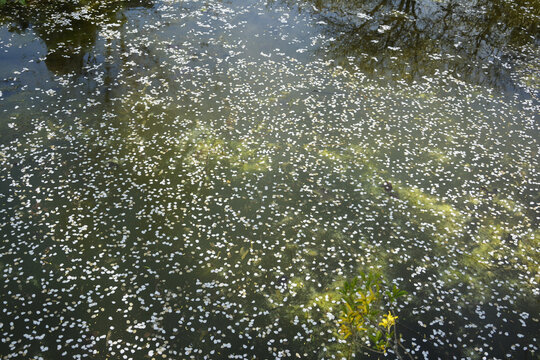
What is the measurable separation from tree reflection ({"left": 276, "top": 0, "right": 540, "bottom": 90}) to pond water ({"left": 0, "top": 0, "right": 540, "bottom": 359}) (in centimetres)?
7

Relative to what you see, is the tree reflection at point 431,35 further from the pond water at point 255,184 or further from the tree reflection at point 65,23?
the tree reflection at point 65,23

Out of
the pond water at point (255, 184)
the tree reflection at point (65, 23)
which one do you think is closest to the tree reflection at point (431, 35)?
the pond water at point (255, 184)

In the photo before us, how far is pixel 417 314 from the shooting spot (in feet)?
13.8

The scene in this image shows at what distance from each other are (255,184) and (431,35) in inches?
236

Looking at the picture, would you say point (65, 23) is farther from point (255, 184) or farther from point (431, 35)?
point (431, 35)

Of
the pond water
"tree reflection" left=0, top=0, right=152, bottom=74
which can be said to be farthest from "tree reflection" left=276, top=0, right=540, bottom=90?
"tree reflection" left=0, top=0, right=152, bottom=74

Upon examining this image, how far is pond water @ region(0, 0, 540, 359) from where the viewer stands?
4051 millimetres

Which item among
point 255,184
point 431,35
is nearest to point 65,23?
point 255,184

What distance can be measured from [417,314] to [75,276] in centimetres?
345

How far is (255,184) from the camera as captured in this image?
218 inches

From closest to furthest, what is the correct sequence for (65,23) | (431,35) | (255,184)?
(255,184) → (65,23) → (431,35)

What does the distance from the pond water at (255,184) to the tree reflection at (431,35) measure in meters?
0.07

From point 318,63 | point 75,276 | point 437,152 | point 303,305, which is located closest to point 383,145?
point 437,152

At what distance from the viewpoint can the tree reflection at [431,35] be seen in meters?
8.16
